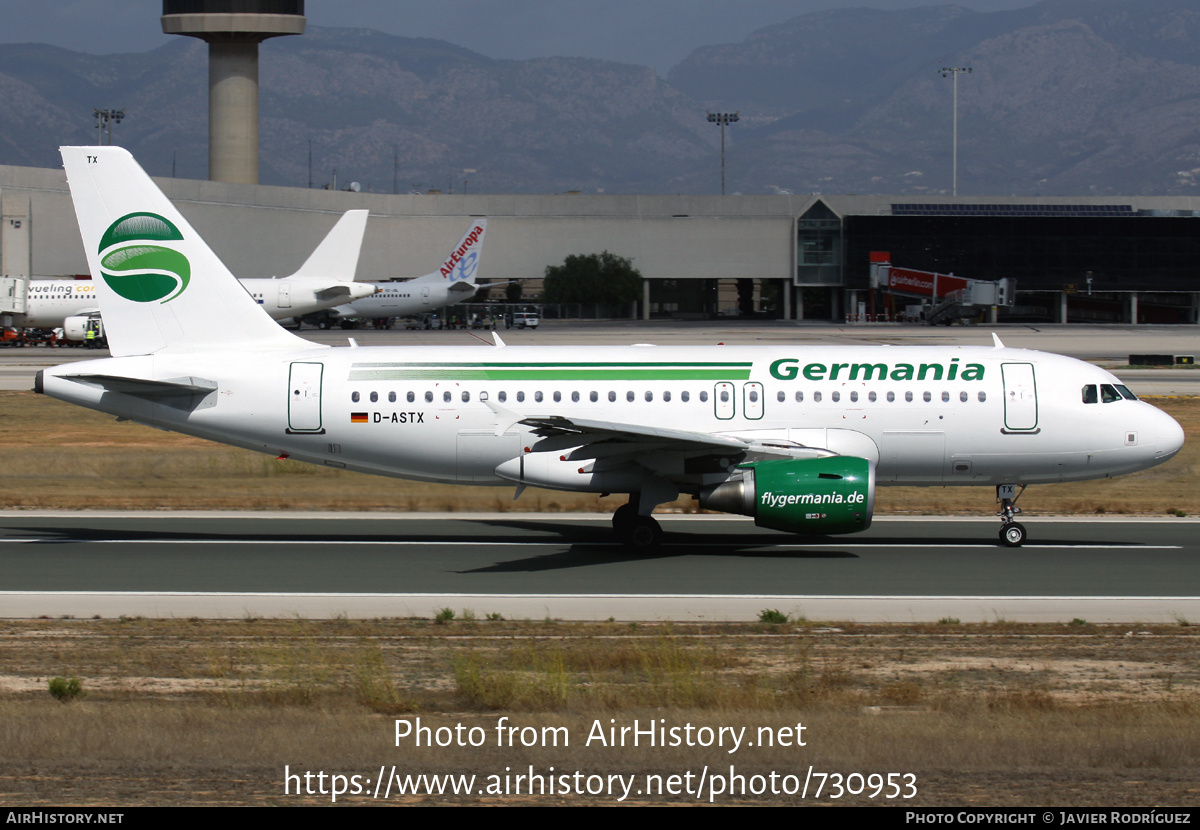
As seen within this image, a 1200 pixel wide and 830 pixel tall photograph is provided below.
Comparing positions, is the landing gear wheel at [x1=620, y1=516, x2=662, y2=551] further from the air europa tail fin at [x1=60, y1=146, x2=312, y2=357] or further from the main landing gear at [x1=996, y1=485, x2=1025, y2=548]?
the air europa tail fin at [x1=60, y1=146, x2=312, y2=357]

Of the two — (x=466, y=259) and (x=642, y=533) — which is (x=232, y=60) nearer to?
(x=466, y=259)

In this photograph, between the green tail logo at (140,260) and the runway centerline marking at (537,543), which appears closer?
the runway centerline marking at (537,543)

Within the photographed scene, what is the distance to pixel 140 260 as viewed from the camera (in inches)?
1035

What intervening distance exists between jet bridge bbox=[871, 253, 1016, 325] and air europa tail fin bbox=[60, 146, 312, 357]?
105390 mm

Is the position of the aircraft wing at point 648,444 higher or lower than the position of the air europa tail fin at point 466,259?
lower

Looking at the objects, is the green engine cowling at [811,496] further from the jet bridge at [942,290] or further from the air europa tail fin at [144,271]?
the jet bridge at [942,290]

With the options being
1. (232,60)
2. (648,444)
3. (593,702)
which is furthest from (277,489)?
(232,60)

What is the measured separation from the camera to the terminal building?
134 metres

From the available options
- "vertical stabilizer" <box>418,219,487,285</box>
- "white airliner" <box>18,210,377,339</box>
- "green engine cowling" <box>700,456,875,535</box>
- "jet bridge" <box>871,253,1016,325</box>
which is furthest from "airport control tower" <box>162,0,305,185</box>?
"green engine cowling" <box>700,456,875,535</box>

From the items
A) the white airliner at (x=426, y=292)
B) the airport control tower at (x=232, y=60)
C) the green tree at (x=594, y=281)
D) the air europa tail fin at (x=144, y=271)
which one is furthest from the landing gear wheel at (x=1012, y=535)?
the airport control tower at (x=232, y=60)

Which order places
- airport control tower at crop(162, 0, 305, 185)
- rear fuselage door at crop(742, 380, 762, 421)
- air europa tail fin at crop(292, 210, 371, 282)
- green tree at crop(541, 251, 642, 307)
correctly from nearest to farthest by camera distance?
rear fuselage door at crop(742, 380, 762, 421) → air europa tail fin at crop(292, 210, 371, 282) → airport control tower at crop(162, 0, 305, 185) → green tree at crop(541, 251, 642, 307)

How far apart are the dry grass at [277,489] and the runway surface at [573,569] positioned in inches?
61.8

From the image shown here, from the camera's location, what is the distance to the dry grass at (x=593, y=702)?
11344mm

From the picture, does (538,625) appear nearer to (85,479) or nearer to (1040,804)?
(1040,804)
